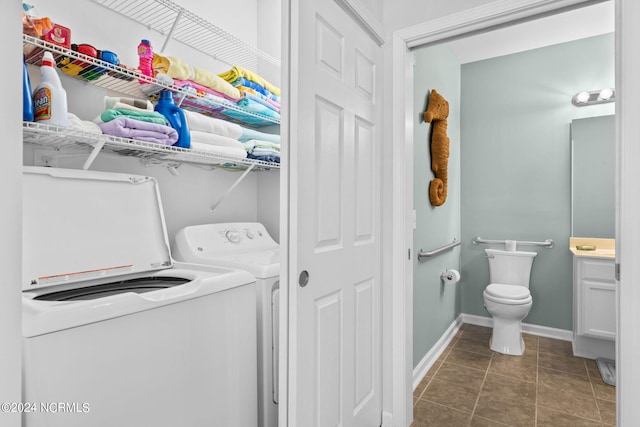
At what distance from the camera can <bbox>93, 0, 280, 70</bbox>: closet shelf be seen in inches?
63.7

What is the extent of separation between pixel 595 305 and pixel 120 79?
134 inches

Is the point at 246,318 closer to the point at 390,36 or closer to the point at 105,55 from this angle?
the point at 105,55

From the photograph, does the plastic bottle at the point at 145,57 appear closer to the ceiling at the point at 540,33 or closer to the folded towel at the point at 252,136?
the folded towel at the point at 252,136

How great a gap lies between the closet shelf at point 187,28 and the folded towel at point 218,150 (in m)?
0.55

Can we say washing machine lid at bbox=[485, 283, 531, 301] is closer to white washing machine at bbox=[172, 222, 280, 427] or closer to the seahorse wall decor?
the seahorse wall decor

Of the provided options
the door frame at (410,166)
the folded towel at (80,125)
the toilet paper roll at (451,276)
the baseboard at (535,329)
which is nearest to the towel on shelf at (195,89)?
the folded towel at (80,125)

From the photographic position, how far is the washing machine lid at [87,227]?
1.15m

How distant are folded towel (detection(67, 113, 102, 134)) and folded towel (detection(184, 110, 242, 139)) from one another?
452mm

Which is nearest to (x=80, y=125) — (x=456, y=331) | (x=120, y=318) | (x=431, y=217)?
(x=120, y=318)

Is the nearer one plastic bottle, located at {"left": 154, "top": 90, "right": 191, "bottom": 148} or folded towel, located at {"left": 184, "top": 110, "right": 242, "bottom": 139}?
plastic bottle, located at {"left": 154, "top": 90, "right": 191, "bottom": 148}

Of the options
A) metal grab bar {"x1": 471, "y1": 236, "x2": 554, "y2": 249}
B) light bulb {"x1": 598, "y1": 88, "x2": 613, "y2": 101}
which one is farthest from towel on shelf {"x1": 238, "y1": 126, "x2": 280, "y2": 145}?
light bulb {"x1": 598, "y1": 88, "x2": 613, "y2": 101}

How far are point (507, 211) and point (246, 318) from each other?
2974 millimetres

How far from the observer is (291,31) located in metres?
1.16

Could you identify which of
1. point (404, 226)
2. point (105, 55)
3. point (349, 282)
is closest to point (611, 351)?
point (404, 226)
